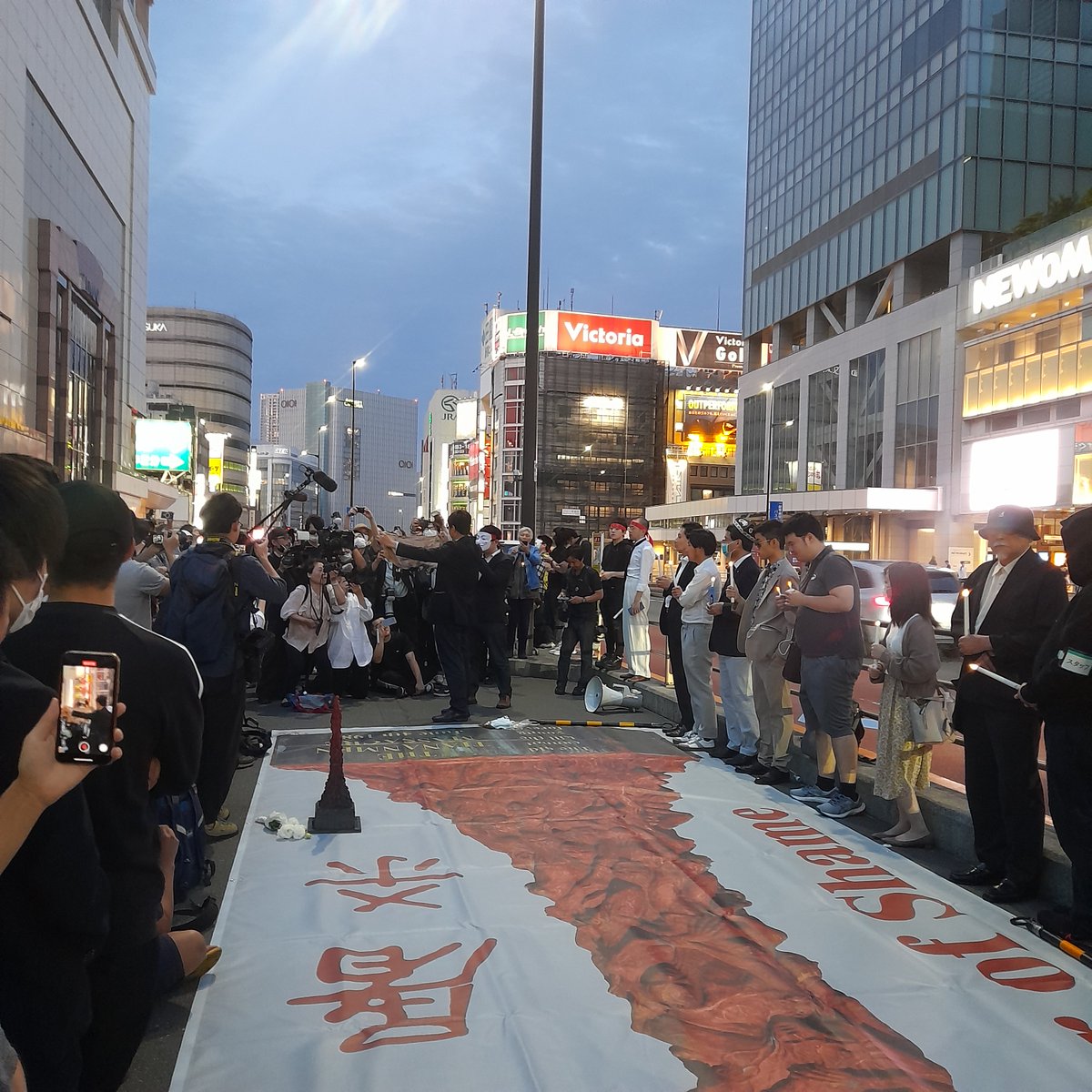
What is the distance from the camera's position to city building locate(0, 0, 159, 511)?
2558 cm

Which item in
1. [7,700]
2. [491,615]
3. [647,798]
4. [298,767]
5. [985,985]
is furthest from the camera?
[491,615]

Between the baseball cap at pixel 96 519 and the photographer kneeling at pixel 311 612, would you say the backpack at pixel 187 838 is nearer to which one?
the baseball cap at pixel 96 519

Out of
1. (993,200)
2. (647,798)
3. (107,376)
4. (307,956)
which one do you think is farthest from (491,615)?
(993,200)

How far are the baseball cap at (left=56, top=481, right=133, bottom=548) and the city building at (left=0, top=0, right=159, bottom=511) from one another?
23606 mm

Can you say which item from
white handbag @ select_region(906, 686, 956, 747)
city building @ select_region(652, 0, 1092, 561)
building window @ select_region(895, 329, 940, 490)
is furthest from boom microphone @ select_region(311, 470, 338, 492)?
building window @ select_region(895, 329, 940, 490)

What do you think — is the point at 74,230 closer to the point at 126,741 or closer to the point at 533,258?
the point at 533,258

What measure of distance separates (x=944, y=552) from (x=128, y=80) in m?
41.1

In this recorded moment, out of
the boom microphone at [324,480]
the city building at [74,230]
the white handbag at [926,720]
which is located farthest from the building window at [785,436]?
the white handbag at [926,720]

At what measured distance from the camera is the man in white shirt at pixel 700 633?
25.9 feet

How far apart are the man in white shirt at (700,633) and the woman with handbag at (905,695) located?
243 cm

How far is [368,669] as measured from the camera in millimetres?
10102

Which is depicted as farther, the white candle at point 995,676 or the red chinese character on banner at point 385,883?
the white candle at point 995,676

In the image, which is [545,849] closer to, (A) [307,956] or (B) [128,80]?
(A) [307,956]

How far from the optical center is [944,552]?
123ft
